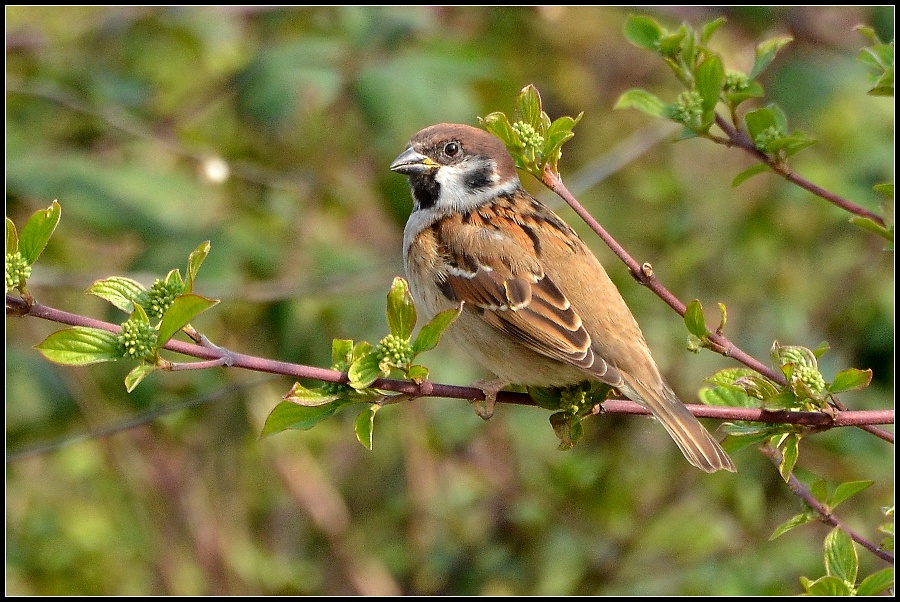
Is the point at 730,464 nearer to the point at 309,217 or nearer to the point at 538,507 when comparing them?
the point at 538,507

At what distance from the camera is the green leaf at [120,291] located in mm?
1906

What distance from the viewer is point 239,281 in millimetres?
4129

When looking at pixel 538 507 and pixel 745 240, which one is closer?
pixel 538 507

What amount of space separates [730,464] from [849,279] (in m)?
2.80

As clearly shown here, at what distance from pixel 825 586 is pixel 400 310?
0.95 metres

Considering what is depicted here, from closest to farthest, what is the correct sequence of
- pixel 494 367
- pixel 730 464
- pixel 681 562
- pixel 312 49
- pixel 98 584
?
1. pixel 730 464
2. pixel 494 367
3. pixel 312 49
4. pixel 681 562
5. pixel 98 584

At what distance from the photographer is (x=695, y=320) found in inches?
79.3

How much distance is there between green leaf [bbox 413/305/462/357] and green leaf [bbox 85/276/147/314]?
531 mm

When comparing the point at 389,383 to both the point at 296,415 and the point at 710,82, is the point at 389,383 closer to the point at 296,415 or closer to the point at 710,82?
the point at 296,415

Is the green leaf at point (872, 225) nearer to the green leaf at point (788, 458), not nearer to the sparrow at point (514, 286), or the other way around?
the green leaf at point (788, 458)

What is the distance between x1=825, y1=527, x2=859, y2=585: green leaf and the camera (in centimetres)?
203

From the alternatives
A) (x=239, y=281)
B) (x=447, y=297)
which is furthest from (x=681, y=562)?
(x=239, y=281)

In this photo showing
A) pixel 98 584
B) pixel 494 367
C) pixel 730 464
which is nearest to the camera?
pixel 730 464

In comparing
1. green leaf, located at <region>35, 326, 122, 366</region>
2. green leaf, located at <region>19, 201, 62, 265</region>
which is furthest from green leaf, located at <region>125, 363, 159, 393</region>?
green leaf, located at <region>19, 201, 62, 265</region>
